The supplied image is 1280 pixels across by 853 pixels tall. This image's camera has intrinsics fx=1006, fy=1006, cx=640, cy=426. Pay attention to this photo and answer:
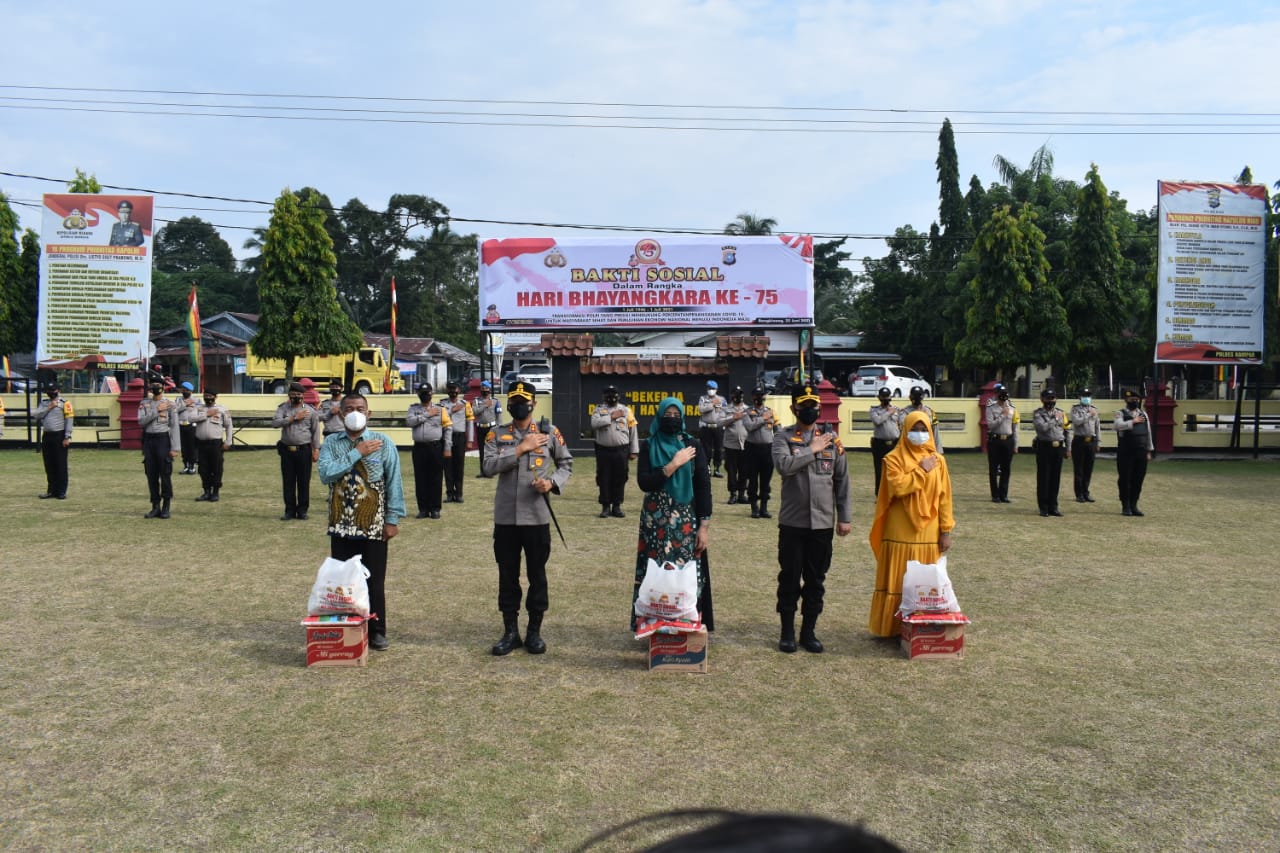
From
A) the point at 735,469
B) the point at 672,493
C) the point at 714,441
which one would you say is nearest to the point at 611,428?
the point at 735,469

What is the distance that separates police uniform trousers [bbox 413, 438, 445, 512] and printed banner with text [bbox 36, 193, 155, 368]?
12.6 metres

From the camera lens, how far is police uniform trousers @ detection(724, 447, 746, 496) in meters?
15.1

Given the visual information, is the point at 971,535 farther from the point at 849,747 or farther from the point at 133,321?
the point at 133,321

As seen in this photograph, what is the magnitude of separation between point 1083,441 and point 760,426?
514 cm

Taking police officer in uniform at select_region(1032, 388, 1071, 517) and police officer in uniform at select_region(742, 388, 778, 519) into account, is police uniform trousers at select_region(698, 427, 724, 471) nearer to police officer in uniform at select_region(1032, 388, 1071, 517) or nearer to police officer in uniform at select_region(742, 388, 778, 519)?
police officer in uniform at select_region(742, 388, 778, 519)

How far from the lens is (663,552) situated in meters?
6.59

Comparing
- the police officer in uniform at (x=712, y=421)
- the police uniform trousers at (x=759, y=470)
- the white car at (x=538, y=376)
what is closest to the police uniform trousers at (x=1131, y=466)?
the police uniform trousers at (x=759, y=470)

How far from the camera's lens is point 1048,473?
1383 centimetres

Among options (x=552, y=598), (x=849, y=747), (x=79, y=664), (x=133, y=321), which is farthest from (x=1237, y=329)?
(x=133, y=321)

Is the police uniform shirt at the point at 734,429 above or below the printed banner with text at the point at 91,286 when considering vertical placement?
below

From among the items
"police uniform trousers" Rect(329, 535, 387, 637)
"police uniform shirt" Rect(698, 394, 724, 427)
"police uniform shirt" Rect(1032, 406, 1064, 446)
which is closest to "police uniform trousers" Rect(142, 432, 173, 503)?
"police uniform trousers" Rect(329, 535, 387, 637)

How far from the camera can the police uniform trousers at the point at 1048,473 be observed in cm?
1377

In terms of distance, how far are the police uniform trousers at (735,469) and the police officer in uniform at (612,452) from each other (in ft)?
6.32

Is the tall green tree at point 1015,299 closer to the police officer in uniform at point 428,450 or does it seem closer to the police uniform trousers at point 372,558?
the police officer in uniform at point 428,450
